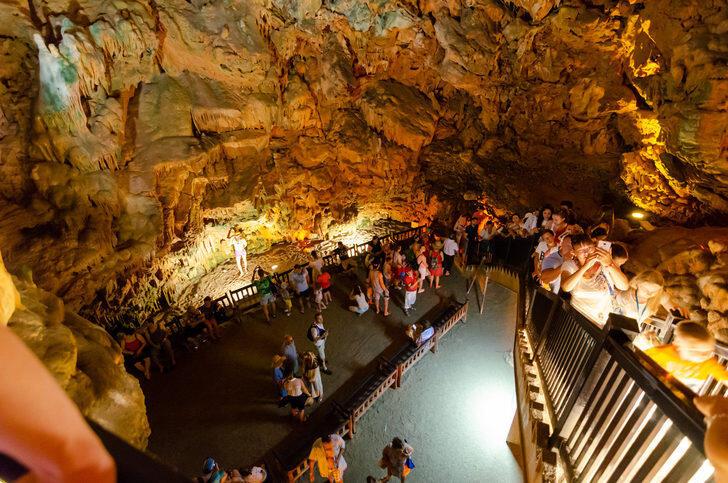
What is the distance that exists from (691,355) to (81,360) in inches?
195

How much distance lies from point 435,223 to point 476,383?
30.3 ft

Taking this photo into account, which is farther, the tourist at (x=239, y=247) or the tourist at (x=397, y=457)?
the tourist at (x=239, y=247)

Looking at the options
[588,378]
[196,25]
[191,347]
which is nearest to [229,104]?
[196,25]

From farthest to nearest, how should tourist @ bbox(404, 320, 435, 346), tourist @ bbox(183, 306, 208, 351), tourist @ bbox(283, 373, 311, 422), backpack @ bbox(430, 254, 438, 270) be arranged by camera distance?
backpack @ bbox(430, 254, 438, 270) → tourist @ bbox(183, 306, 208, 351) → tourist @ bbox(404, 320, 435, 346) → tourist @ bbox(283, 373, 311, 422)

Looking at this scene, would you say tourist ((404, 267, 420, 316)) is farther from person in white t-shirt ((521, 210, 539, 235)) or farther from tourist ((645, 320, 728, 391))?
tourist ((645, 320, 728, 391))

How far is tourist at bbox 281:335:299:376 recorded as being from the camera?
6047 millimetres

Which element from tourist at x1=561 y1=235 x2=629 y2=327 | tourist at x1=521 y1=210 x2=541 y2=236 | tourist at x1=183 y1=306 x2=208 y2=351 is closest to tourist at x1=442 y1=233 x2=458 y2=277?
tourist at x1=521 y1=210 x2=541 y2=236

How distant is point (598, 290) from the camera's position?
4027mm

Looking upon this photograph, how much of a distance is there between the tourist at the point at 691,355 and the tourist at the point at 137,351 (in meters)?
7.83

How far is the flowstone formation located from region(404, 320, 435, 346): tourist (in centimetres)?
720

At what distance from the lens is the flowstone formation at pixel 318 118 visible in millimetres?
8078

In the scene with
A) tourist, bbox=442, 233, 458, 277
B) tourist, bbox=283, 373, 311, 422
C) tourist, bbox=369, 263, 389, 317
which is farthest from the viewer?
tourist, bbox=442, 233, 458, 277

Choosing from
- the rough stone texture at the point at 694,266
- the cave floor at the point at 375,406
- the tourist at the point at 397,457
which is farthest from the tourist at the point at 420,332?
the rough stone texture at the point at 694,266

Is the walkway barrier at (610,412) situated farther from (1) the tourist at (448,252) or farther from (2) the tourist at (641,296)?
(1) the tourist at (448,252)
